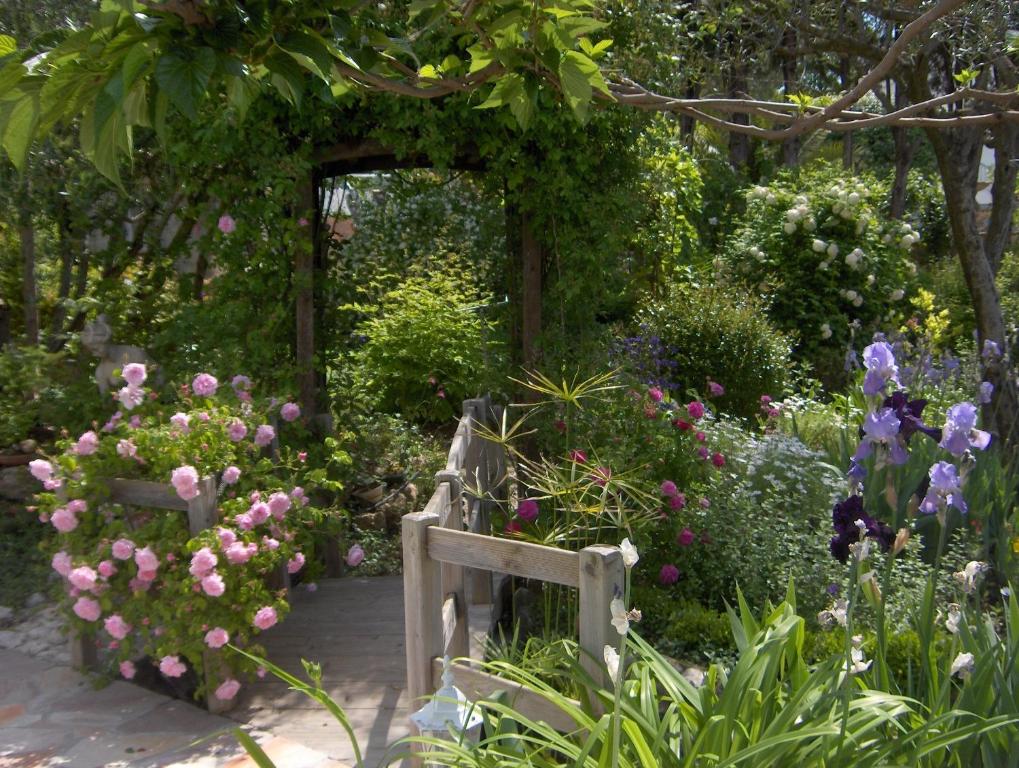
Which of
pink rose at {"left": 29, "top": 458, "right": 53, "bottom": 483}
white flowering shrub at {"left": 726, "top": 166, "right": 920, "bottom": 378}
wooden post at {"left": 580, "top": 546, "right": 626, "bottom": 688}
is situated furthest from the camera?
white flowering shrub at {"left": 726, "top": 166, "right": 920, "bottom": 378}

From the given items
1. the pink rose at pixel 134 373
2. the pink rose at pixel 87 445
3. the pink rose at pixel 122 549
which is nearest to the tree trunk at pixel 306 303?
the pink rose at pixel 134 373

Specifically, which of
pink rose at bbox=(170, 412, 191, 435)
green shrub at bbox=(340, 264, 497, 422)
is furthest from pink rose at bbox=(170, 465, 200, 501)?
green shrub at bbox=(340, 264, 497, 422)

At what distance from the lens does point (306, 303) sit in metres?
5.06

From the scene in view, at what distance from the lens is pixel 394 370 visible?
7.40m

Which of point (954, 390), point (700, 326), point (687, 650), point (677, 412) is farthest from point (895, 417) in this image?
point (700, 326)

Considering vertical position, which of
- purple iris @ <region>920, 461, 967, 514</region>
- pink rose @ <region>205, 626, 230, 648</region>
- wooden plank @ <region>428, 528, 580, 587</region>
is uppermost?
purple iris @ <region>920, 461, 967, 514</region>

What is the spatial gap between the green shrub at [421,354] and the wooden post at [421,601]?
4.35 m

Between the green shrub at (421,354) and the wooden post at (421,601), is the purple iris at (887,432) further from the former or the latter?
the green shrub at (421,354)

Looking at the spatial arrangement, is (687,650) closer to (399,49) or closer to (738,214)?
(399,49)

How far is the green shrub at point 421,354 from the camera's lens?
735 cm

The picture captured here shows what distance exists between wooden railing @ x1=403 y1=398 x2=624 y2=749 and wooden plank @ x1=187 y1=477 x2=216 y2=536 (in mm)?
961

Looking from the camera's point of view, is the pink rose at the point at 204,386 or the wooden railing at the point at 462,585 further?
the pink rose at the point at 204,386

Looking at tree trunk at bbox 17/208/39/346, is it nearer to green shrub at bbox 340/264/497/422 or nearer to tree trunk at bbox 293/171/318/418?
green shrub at bbox 340/264/497/422

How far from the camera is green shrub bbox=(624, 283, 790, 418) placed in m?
7.44
